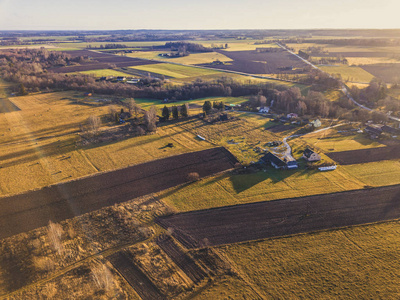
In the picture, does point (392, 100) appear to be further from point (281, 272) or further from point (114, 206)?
point (114, 206)

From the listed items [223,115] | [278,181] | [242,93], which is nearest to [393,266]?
[278,181]

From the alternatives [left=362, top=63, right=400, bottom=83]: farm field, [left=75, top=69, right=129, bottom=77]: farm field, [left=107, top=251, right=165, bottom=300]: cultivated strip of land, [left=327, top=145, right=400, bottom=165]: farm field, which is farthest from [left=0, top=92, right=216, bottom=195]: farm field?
[left=362, top=63, right=400, bottom=83]: farm field

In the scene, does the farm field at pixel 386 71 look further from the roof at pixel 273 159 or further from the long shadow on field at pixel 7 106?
the long shadow on field at pixel 7 106

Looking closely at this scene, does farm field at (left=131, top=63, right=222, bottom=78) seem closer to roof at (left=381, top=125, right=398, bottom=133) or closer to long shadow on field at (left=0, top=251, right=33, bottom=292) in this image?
roof at (left=381, top=125, right=398, bottom=133)

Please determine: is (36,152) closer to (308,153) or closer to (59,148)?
(59,148)

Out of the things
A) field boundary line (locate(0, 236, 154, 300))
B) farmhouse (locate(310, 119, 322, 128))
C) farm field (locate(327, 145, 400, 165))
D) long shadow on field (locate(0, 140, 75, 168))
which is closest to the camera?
field boundary line (locate(0, 236, 154, 300))

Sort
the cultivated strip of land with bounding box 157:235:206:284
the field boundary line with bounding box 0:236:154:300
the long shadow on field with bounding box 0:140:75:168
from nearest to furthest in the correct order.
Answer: the field boundary line with bounding box 0:236:154:300 → the cultivated strip of land with bounding box 157:235:206:284 → the long shadow on field with bounding box 0:140:75:168
